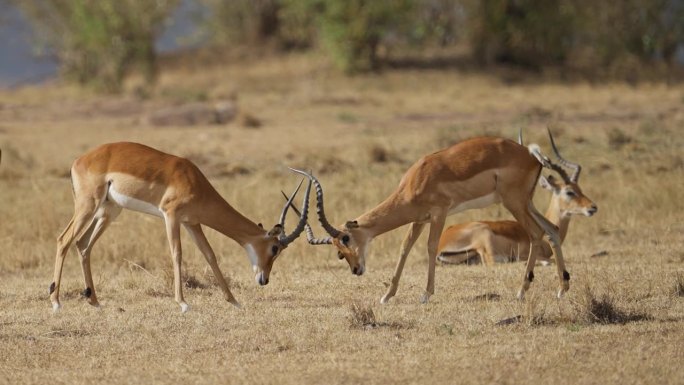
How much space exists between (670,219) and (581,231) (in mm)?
1023

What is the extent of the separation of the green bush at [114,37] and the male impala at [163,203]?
25.3 meters

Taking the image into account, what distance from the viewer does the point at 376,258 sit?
Answer: 40.1 ft

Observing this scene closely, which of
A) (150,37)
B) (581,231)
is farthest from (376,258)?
(150,37)

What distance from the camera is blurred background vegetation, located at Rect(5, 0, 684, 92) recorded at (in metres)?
35.2

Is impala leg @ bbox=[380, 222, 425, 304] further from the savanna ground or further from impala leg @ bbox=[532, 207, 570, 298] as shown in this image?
impala leg @ bbox=[532, 207, 570, 298]

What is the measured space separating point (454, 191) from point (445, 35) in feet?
94.2

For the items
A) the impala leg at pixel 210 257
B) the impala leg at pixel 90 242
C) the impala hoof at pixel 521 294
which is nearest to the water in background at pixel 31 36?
the impala leg at pixel 90 242

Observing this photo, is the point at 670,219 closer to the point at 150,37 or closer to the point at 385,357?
the point at 385,357

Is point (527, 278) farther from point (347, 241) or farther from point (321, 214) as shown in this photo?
point (321, 214)

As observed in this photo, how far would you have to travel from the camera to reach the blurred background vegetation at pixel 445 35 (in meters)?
35.2

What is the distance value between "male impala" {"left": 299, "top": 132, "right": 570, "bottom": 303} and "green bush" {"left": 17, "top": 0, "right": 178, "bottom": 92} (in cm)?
2570

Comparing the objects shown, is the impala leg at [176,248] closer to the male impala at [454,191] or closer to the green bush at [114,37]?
the male impala at [454,191]

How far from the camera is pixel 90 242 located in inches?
391

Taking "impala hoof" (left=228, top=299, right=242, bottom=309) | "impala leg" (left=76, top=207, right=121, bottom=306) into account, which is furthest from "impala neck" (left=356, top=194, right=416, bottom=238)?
"impala leg" (left=76, top=207, right=121, bottom=306)
